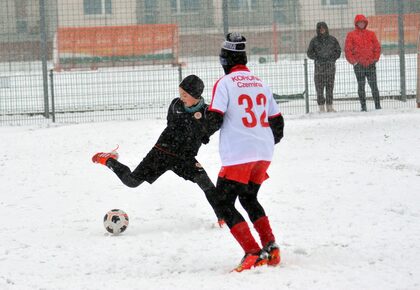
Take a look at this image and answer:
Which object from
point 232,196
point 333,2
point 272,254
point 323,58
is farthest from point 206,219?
point 333,2

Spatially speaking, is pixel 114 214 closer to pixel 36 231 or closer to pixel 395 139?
pixel 36 231

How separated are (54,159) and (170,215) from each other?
3793 mm

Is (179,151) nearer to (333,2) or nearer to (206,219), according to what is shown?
(206,219)

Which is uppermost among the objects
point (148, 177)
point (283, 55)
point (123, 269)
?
point (283, 55)

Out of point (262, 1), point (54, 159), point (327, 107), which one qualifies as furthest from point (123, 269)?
point (262, 1)

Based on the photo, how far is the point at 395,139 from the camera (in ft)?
40.3

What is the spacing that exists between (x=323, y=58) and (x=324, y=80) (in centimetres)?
43

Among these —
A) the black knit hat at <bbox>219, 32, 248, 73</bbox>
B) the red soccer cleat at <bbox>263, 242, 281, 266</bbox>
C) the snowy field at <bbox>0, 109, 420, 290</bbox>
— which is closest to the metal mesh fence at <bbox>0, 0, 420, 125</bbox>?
the snowy field at <bbox>0, 109, 420, 290</bbox>

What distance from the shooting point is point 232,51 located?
251 inches

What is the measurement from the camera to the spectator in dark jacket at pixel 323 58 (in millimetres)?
15828

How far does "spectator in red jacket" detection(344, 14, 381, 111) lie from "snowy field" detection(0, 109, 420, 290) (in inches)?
108

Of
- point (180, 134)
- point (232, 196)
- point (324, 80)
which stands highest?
point (324, 80)

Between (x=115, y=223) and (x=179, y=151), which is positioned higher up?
(x=179, y=151)

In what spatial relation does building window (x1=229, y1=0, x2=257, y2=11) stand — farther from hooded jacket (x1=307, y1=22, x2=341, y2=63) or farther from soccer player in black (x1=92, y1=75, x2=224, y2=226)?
soccer player in black (x1=92, y1=75, x2=224, y2=226)
